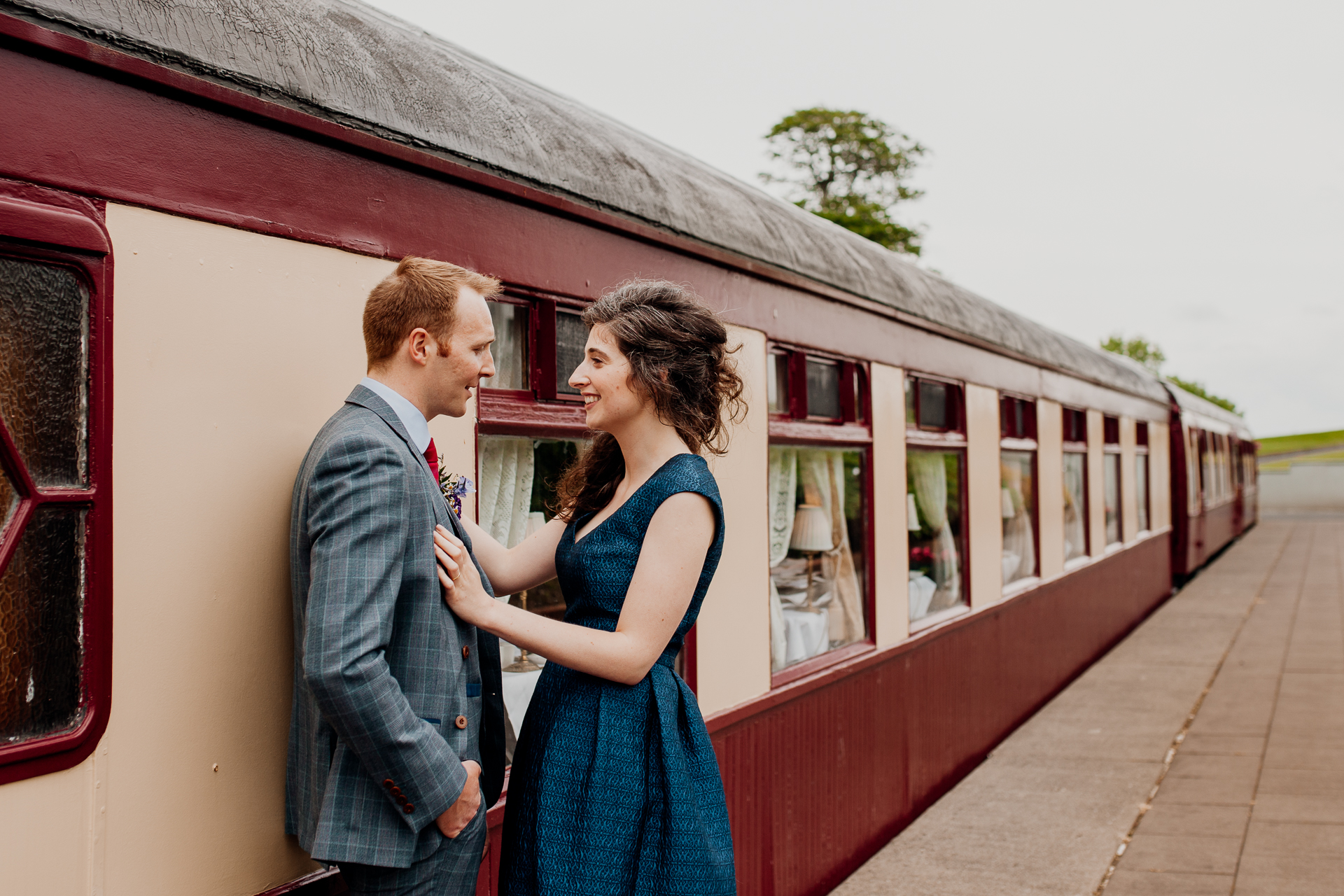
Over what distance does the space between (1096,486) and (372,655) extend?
8.31m

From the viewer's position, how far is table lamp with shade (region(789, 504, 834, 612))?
4.20 metres

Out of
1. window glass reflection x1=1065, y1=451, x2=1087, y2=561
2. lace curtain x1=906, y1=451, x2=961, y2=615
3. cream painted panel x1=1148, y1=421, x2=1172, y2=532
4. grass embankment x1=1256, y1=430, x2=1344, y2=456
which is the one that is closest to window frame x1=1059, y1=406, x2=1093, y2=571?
window glass reflection x1=1065, y1=451, x2=1087, y2=561

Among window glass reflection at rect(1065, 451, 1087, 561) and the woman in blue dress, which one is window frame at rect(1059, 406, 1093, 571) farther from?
the woman in blue dress

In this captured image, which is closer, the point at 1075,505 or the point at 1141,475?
the point at 1075,505

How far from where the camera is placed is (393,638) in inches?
67.7

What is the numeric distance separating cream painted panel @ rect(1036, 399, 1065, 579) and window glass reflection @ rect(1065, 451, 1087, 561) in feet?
1.42

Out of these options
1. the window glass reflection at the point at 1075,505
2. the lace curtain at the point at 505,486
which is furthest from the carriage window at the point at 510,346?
the window glass reflection at the point at 1075,505

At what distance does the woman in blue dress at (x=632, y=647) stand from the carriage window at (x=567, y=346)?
0.65 m

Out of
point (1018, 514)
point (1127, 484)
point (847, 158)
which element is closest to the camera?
point (1018, 514)

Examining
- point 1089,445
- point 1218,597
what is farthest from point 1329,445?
point 1089,445

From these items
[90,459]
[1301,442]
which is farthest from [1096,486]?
[1301,442]

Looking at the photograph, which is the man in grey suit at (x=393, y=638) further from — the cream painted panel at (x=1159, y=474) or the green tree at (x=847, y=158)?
the green tree at (x=847, y=158)

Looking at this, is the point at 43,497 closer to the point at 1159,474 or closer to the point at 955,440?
the point at 955,440

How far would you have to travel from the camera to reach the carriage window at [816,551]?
4035mm
